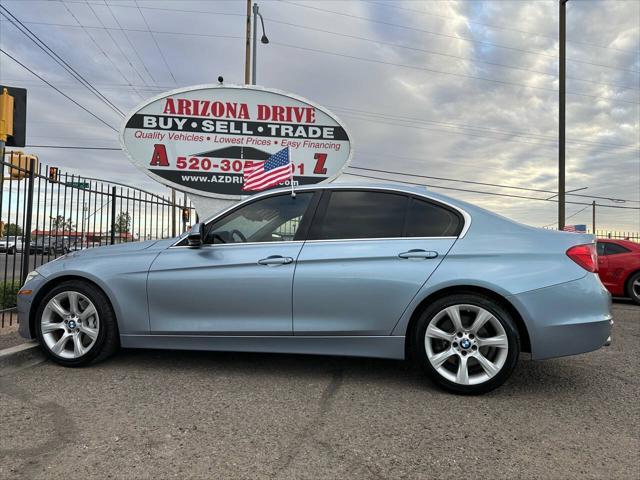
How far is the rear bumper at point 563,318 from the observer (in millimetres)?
3299

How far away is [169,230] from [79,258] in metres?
8.04

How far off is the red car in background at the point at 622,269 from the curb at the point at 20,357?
10.2 m

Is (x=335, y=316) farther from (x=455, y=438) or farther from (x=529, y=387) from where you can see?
(x=529, y=387)

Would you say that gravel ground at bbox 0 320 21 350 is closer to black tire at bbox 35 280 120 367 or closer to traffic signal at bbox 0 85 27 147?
black tire at bbox 35 280 120 367

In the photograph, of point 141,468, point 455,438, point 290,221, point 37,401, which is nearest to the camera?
point 141,468

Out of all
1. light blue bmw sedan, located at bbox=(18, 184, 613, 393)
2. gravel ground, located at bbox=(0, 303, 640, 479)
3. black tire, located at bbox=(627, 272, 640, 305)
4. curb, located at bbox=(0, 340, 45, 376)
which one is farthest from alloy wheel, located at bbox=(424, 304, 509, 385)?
black tire, located at bbox=(627, 272, 640, 305)

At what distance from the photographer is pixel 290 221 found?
3916 millimetres

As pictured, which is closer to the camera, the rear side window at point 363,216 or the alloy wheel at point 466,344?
the alloy wheel at point 466,344

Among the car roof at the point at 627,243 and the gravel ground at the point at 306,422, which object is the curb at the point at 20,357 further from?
the car roof at the point at 627,243

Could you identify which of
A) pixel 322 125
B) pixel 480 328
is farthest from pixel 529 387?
pixel 322 125

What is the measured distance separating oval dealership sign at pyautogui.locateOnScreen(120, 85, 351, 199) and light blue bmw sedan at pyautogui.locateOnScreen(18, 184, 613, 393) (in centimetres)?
447

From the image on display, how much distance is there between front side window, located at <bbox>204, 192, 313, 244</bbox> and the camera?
390 cm

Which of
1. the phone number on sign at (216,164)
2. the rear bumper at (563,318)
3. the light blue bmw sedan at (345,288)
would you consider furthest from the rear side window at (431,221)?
the phone number on sign at (216,164)

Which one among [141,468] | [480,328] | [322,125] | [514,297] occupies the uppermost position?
[322,125]
